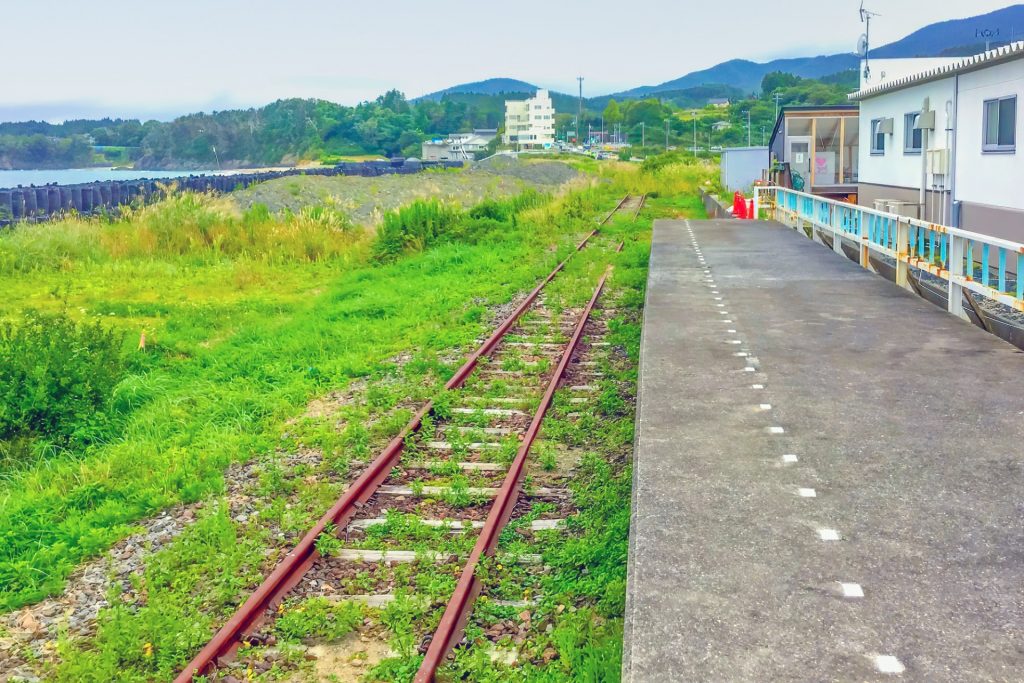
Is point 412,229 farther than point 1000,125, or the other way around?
point 412,229

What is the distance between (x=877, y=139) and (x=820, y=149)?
10.5 m

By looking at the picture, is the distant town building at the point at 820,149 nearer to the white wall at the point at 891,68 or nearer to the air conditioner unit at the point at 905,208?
the white wall at the point at 891,68

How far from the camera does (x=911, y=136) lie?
74.5ft

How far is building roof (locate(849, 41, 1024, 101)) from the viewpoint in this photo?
53.6 feet

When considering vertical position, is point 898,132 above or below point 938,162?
above

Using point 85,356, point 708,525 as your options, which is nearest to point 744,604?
point 708,525

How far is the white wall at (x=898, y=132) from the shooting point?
66.6 feet

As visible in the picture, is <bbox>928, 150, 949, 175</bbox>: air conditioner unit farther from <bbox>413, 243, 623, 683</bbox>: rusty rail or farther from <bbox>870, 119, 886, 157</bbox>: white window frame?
<bbox>413, 243, 623, 683</bbox>: rusty rail

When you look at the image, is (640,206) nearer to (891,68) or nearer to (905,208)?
(891,68)

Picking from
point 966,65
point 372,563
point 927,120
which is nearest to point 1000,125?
point 966,65

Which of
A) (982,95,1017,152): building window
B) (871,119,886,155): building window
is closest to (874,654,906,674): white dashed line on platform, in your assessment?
(982,95,1017,152): building window

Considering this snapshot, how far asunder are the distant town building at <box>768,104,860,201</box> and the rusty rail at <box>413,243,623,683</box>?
87.8 ft

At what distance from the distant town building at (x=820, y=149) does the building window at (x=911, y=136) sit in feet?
35.7

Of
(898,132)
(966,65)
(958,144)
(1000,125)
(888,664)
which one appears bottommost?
(888,664)
